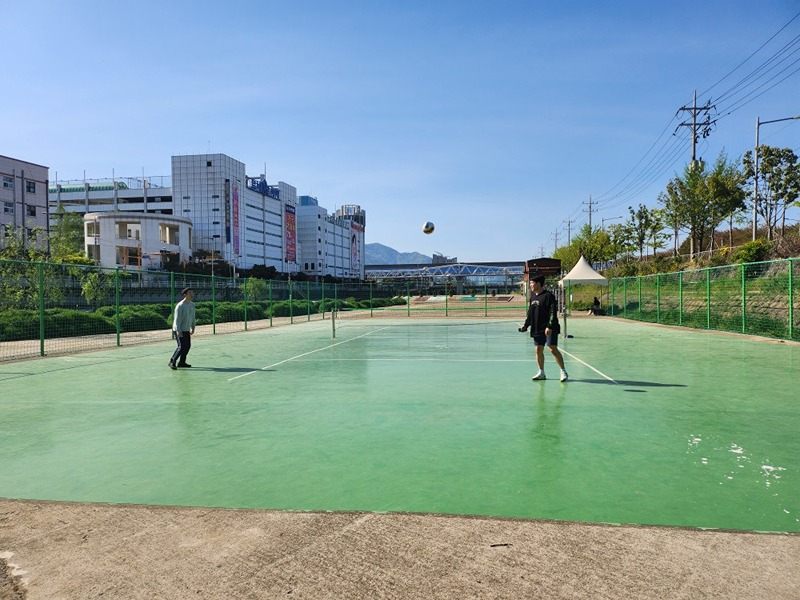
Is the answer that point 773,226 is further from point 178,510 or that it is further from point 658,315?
point 178,510

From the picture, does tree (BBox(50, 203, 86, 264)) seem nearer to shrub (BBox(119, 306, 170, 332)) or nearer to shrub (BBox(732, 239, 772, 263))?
shrub (BBox(119, 306, 170, 332))

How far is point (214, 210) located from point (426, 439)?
351 feet

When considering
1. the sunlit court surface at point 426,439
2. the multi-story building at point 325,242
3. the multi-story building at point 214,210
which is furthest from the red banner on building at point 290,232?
the sunlit court surface at point 426,439

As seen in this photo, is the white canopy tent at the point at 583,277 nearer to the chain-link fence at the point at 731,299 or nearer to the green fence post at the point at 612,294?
the green fence post at the point at 612,294

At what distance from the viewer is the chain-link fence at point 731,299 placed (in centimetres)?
1761

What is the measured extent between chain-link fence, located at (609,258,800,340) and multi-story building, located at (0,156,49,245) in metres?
68.0

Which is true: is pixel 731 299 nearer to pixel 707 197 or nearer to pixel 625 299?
pixel 625 299

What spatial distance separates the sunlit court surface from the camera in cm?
434

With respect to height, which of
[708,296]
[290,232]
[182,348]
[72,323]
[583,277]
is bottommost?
[182,348]

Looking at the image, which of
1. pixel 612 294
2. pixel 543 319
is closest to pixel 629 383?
pixel 543 319

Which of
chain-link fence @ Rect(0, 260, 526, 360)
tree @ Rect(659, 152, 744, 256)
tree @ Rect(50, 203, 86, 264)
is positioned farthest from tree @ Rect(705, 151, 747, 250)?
tree @ Rect(50, 203, 86, 264)

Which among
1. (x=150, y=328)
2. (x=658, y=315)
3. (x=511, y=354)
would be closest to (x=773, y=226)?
(x=658, y=315)

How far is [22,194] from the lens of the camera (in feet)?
232

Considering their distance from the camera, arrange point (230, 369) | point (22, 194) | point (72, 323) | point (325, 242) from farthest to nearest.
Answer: point (325, 242), point (22, 194), point (72, 323), point (230, 369)
